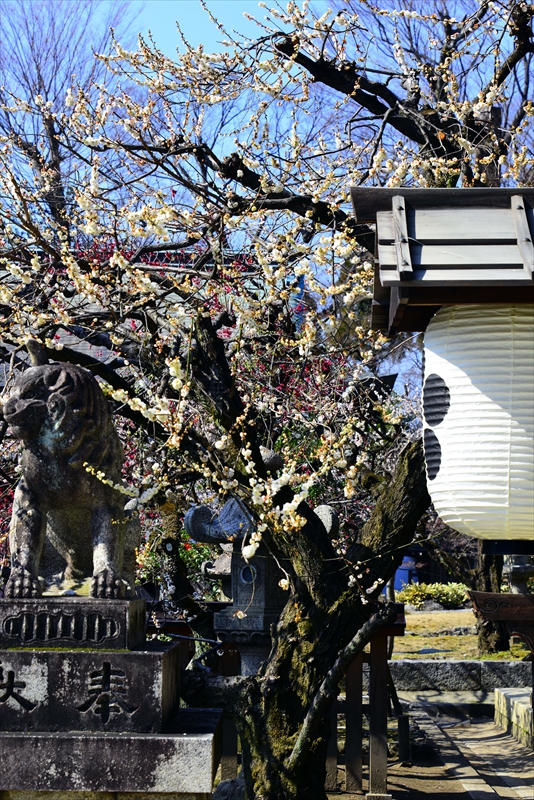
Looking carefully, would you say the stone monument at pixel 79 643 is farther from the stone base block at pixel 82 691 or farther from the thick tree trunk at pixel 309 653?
the thick tree trunk at pixel 309 653

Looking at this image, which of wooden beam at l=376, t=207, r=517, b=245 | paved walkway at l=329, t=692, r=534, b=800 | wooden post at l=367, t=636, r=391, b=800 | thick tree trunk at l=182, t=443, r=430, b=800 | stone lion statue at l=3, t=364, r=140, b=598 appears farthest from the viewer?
paved walkway at l=329, t=692, r=534, b=800

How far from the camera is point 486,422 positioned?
3.79 metres

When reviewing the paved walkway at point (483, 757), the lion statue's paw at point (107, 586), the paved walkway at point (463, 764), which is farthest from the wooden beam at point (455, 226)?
the paved walkway at point (483, 757)

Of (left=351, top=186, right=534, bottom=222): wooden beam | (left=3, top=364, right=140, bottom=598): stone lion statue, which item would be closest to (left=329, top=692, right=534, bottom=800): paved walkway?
(left=3, top=364, right=140, bottom=598): stone lion statue

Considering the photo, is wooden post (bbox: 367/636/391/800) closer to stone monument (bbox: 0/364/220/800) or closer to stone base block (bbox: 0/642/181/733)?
stone monument (bbox: 0/364/220/800)

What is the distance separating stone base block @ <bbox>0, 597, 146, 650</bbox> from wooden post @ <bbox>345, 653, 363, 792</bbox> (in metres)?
3.90

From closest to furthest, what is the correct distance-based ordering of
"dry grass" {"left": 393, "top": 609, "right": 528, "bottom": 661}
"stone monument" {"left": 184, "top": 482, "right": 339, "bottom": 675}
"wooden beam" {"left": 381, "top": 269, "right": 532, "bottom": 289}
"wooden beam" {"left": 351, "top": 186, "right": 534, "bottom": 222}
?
"wooden beam" {"left": 381, "top": 269, "right": 532, "bottom": 289}
"wooden beam" {"left": 351, "top": 186, "right": 534, "bottom": 222}
"stone monument" {"left": 184, "top": 482, "right": 339, "bottom": 675}
"dry grass" {"left": 393, "top": 609, "right": 528, "bottom": 661}

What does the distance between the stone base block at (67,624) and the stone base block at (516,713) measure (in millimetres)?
7391

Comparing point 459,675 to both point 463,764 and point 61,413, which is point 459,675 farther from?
point 61,413

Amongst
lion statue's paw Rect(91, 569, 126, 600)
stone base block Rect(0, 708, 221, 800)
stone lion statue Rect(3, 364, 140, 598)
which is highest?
stone lion statue Rect(3, 364, 140, 598)

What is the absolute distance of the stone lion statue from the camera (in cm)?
452

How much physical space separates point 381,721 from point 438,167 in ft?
16.6

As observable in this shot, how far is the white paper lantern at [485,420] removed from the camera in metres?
3.75

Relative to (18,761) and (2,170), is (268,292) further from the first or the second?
(18,761)
